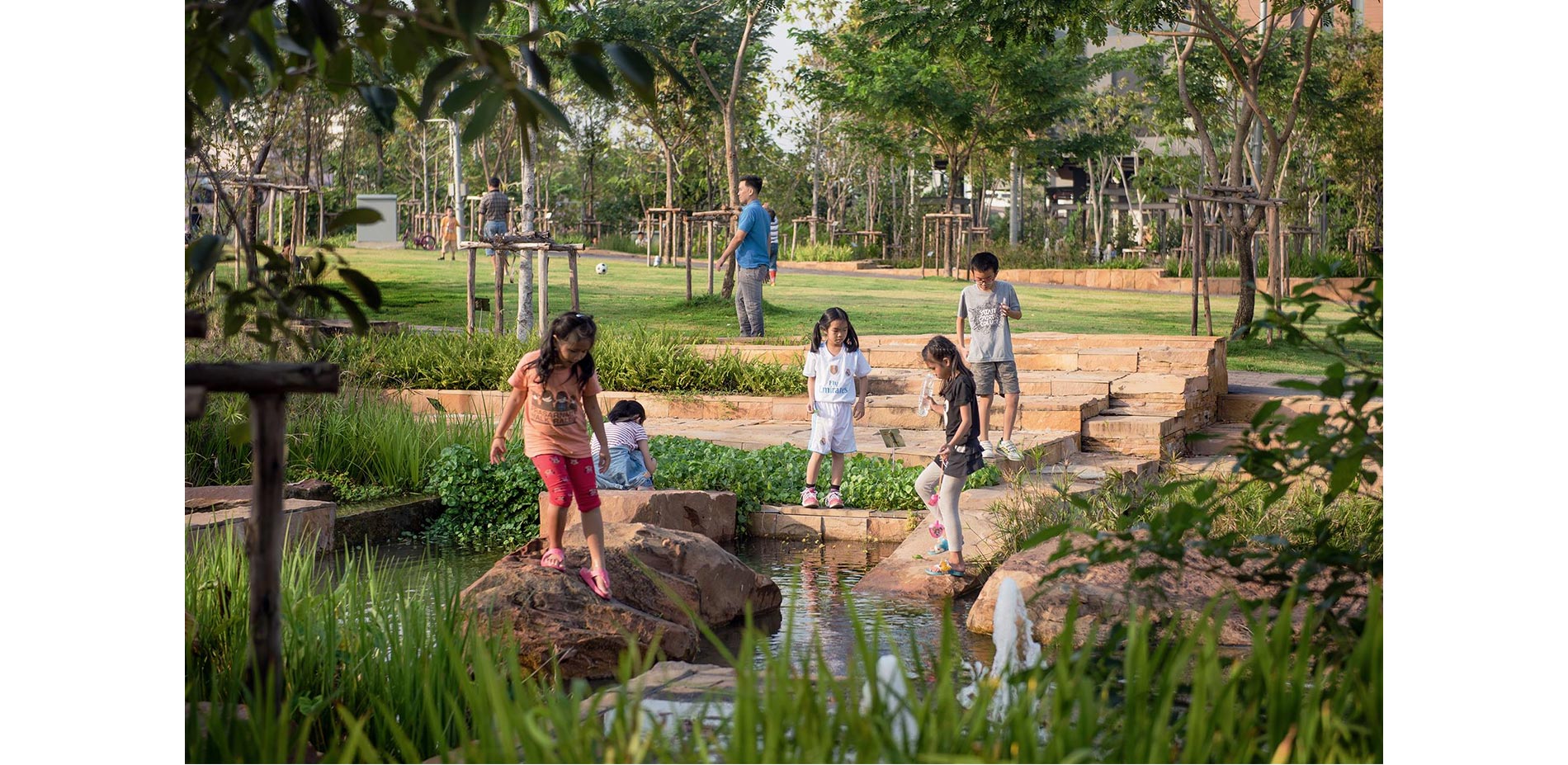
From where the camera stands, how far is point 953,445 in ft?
21.9

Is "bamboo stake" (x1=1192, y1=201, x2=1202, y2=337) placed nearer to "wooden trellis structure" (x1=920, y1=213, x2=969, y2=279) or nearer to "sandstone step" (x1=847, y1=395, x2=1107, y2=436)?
"sandstone step" (x1=847, y1=395, x2=1107, y2=436)

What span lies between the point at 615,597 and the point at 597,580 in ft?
0.52

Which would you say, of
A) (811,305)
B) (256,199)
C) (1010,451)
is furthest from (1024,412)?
(811,305)

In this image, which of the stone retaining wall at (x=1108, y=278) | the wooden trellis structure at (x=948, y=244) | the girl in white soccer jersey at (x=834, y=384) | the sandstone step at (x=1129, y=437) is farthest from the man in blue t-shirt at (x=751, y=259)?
the stone retaining wall at (x=1108, y=278)

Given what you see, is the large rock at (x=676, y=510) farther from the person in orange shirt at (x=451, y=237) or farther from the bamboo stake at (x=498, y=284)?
the person in orange shirt at (x=451, y=237)

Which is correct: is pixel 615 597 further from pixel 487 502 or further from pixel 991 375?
pixel 991 375

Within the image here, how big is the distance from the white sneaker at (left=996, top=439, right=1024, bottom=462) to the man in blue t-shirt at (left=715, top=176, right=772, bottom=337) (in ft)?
17.4

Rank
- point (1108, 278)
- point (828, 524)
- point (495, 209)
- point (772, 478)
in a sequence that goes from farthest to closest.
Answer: point (1108, 278), point (495, 209), point (772, 478), point (828, 524)

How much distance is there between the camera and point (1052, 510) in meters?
6.85

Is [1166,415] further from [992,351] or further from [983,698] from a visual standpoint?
[983,698]

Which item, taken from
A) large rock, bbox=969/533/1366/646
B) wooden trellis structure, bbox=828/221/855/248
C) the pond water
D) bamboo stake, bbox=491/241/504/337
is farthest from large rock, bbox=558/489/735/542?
wooden trellis structure, bbox=828/221/855/248

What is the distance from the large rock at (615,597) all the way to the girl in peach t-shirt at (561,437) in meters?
0.11

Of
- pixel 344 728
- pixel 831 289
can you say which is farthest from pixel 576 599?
pixel 831 289

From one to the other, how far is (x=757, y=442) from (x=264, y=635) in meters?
7.09
